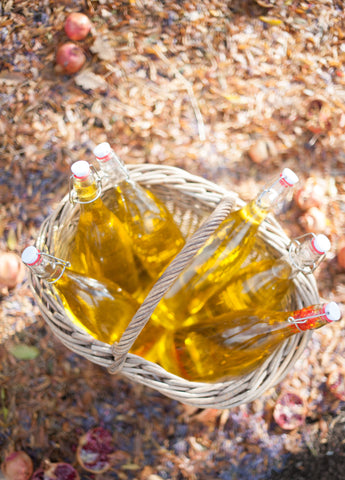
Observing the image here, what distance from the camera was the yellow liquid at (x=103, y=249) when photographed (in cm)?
78

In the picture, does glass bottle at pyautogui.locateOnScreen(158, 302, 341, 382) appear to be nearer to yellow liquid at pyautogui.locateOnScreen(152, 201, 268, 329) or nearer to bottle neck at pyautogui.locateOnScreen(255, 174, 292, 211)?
yellow liquid at pyautogui.locateOnScreen(152, 201, 268, 329)

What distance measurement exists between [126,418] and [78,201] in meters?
0.62

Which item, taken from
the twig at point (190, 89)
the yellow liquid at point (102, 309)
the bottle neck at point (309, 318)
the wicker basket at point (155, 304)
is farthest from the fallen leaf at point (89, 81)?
the bottle neck at point (309, 318)

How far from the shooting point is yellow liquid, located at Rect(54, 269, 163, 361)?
761 millimetres

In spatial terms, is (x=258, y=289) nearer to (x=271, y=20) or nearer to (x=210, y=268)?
(x=210, y=268)

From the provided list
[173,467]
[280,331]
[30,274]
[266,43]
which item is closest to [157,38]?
[266,43]

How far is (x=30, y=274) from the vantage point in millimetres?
791

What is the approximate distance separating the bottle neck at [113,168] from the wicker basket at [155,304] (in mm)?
43

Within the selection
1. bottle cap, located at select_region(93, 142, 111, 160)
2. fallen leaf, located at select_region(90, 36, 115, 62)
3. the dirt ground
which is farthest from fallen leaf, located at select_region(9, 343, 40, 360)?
→ fallen leaf, located at select_region(90, 36, 115, 62)

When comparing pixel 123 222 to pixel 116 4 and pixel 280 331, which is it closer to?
pixel 280 331

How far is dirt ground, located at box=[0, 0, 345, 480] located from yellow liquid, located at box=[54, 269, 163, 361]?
1.01 ft

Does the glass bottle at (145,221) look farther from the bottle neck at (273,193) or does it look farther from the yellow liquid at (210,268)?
the bottle neck at (273,193)

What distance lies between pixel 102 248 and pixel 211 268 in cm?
22

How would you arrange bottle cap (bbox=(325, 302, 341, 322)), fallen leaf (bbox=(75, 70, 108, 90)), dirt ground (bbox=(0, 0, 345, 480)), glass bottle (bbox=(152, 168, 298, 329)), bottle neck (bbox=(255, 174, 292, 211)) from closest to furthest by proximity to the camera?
bottle cap (bbox=(325, 302, 341, 322))
bottle neck (bbox=(255, 174, 292, 211))
glass bottle (bbox=(152, 168, 298, 329))
dirt ground (bbox=(0, 0, 345, 480))
fallen leaf (bbox=(75, 70, 108, 90))
